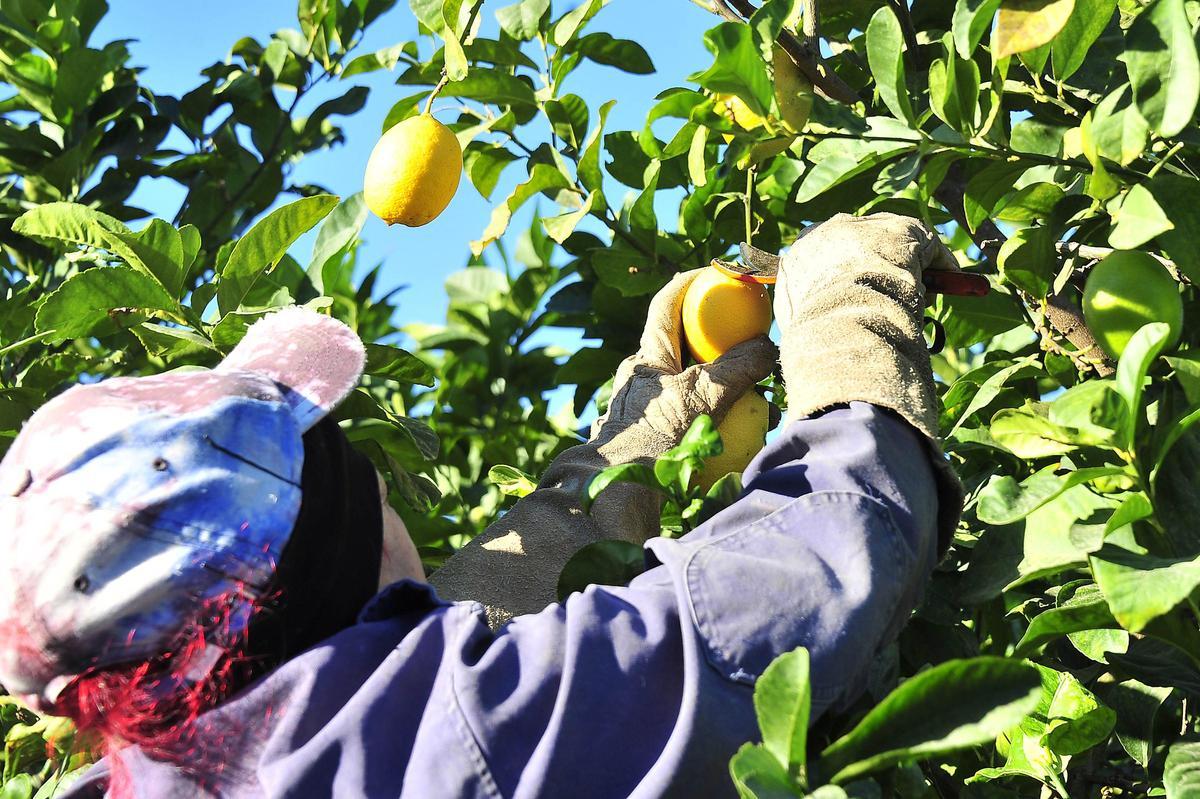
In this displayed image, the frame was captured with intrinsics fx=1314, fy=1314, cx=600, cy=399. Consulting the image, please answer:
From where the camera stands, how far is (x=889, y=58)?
1.34 m

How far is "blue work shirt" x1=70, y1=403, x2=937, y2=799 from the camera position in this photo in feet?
3.24

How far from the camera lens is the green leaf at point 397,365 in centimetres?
169

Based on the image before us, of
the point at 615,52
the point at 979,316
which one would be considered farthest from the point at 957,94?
the point at 615,52

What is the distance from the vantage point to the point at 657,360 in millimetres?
1592

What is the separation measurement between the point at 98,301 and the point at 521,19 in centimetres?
67

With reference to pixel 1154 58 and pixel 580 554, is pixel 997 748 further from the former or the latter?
pixel 1154 58

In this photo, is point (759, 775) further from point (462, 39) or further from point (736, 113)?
point (462, 39)

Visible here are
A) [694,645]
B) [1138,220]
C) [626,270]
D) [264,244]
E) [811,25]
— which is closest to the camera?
[694,645]

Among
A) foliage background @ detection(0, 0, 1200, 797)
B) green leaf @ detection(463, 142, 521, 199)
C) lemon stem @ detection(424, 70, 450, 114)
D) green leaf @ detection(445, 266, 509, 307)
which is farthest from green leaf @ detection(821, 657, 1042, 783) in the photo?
green leaf @ detection(445, 266, 509, 307)

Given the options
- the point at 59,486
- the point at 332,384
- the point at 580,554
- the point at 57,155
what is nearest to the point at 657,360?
the point at 580,554

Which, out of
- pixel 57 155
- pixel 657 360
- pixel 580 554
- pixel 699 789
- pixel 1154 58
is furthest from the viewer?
pixel 57 155

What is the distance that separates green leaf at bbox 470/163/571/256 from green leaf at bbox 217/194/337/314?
0.20 m

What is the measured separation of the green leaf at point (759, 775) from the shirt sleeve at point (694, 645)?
81 mm

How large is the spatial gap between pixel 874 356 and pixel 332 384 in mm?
493
